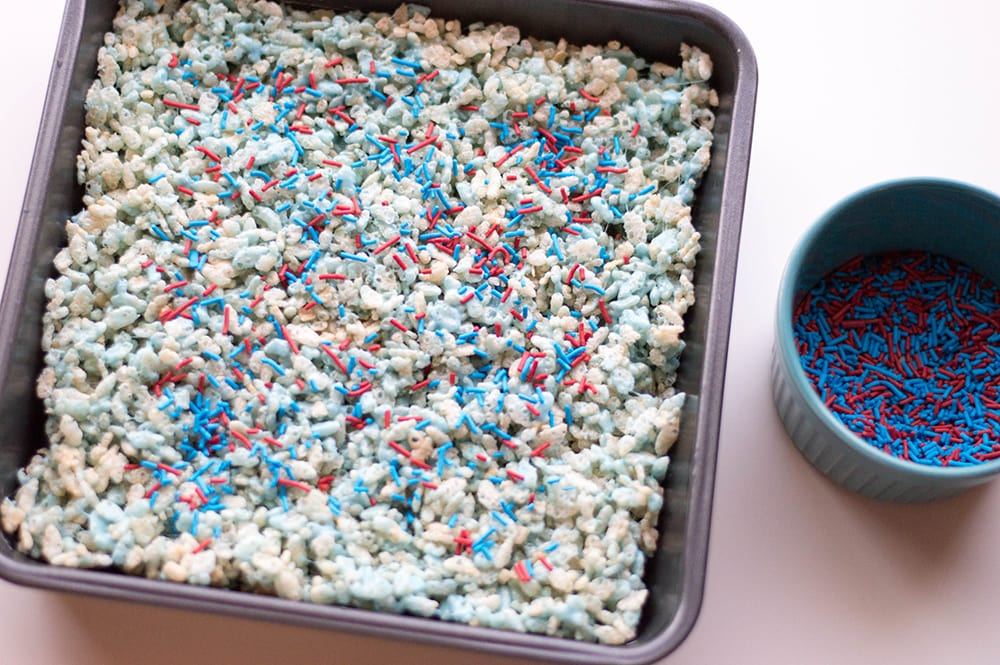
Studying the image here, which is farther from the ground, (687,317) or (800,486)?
(687,317)

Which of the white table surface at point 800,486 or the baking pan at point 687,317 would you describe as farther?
the white table surface at point 800,486

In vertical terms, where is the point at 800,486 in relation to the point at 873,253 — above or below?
below

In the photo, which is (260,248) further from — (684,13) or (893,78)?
(893,78)
